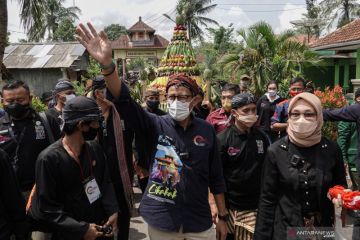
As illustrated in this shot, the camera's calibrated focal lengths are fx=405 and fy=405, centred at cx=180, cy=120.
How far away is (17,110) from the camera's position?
3.80m

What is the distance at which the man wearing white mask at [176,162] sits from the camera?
2850 millimetres

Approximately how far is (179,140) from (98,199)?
28.5 inches

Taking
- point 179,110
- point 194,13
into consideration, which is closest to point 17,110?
point 179,110

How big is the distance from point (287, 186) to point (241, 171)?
94 cm

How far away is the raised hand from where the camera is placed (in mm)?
2611

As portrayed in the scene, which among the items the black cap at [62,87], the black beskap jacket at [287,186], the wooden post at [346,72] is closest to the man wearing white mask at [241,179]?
the black beskap jacket at [287,186]

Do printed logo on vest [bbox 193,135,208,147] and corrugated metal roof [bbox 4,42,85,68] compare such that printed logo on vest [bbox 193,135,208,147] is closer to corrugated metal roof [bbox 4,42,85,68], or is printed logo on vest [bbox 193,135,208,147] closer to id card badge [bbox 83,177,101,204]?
id card badge [bbox 83,177,101,204]

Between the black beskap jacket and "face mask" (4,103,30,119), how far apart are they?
7.69 ft

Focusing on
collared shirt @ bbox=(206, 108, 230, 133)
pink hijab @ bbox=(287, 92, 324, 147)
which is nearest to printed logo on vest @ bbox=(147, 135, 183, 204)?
pink hijab @ bbox=(287, 92, 324, 147)

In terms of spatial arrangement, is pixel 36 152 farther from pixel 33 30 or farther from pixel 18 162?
pixel 33 30

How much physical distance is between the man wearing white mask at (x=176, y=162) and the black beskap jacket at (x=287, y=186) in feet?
1.46

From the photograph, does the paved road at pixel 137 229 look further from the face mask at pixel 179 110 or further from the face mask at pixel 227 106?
the face mask at pixel 179 110

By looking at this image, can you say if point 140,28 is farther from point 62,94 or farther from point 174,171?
point 174,171

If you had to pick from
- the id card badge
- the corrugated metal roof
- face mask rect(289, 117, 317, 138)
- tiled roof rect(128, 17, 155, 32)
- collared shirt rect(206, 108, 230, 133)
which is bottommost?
the id card badge
